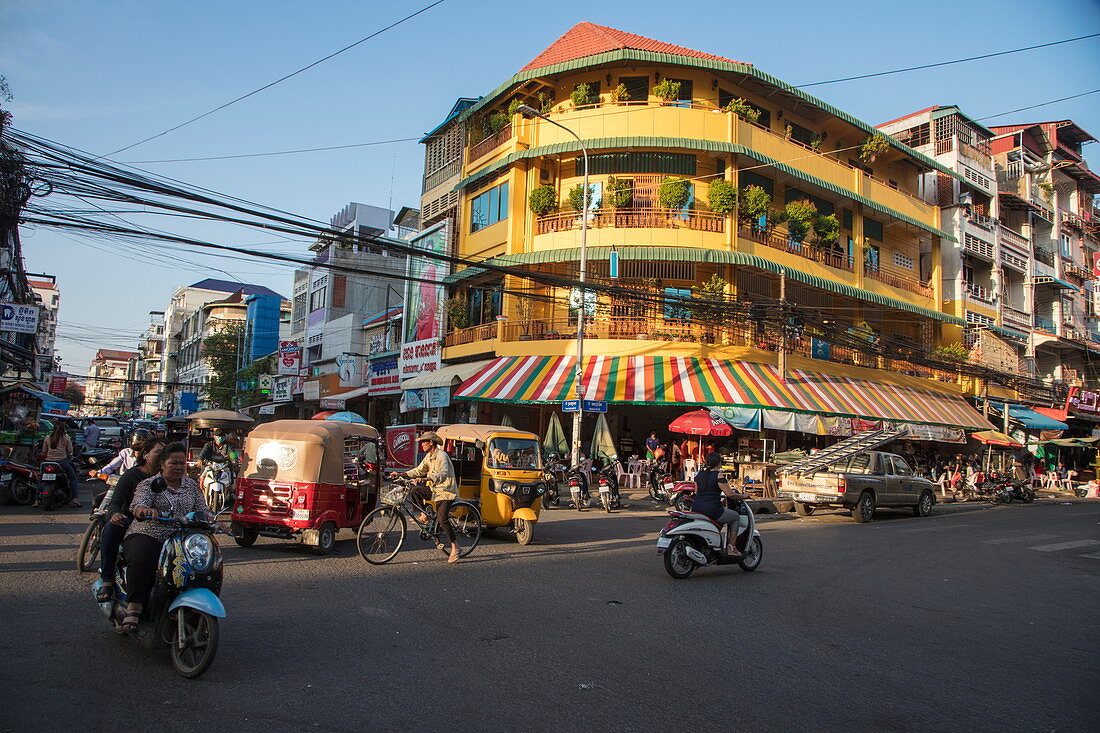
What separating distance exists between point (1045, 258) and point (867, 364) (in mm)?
20437

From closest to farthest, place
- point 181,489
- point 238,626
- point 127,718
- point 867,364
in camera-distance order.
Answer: point 127,718 < point 181,489 < point 238,626 < point 867,364

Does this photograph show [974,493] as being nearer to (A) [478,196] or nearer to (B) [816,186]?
(B) [816,186]

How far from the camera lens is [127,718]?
4.29 metres

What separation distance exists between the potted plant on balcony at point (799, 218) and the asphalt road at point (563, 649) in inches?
708

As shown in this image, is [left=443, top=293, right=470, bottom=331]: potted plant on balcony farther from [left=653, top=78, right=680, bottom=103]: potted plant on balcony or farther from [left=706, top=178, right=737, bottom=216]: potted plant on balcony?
[left=653, top=78, right=680, bottom=103]: potted plant on balcony

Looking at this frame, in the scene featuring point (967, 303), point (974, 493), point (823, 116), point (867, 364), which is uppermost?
point (823, 116)

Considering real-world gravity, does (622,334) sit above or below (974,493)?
above

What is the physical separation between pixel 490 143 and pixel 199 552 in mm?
26065

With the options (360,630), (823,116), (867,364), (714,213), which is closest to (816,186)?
(823,116)

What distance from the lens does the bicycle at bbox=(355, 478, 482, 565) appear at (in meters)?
9.74

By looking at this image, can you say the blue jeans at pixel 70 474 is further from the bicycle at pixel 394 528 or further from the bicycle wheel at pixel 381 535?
the bicycle wheel at pixel 381 535

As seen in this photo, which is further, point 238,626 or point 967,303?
point 967,303

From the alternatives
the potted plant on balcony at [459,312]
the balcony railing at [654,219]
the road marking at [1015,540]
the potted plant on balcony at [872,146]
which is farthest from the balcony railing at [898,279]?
the road marking at [1015,540]

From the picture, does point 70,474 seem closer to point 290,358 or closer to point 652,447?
point 652,447
